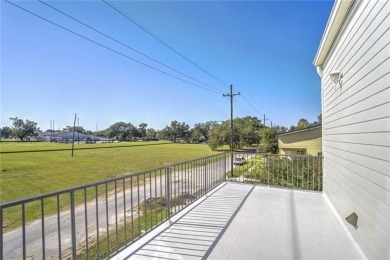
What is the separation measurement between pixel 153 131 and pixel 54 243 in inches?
2335

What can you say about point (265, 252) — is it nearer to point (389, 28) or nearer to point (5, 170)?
point (389, 28)

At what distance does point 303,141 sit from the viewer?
14.5 meters

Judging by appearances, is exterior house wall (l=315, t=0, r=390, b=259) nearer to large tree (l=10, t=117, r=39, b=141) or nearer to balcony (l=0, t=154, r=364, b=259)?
balcony (l=0, t=154, r=364, b=259)

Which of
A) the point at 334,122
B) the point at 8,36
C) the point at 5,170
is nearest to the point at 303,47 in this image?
the point at 334,122

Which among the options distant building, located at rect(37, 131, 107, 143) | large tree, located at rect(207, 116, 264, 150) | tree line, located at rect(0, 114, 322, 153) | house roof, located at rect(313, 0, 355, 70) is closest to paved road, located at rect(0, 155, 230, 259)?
house roof, located at rect(313, 0, 355, 70)

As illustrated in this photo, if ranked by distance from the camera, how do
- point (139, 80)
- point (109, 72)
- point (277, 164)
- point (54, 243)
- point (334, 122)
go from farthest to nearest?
point (139, 80)
point (109, 72)
point (277, 164)
point (54, 243)
point (334, 122)

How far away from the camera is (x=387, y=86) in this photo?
174cm

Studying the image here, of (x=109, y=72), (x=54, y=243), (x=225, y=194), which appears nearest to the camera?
(x=225, y=194)

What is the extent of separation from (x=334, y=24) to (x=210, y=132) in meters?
35.1

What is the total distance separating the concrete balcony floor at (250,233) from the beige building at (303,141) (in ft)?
35.6

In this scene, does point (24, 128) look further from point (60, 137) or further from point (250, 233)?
point (250, 233)

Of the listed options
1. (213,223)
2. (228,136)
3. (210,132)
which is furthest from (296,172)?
(210,132)

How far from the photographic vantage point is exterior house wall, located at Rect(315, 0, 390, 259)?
1822mm

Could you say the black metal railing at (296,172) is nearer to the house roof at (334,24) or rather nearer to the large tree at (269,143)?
the house roof at (334,24)
